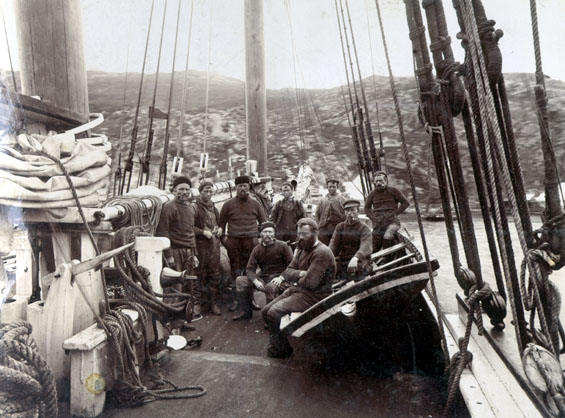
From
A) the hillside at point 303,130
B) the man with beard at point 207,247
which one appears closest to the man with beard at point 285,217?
the man with beard at point 207,247

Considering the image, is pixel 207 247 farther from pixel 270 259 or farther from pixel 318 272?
pixel 318 272

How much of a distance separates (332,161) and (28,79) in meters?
26.1

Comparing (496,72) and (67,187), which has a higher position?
(496,72)

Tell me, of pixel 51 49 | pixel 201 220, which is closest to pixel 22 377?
pixel 51 49

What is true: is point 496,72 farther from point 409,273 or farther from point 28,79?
point 28,79

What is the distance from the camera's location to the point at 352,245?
474 centimetres

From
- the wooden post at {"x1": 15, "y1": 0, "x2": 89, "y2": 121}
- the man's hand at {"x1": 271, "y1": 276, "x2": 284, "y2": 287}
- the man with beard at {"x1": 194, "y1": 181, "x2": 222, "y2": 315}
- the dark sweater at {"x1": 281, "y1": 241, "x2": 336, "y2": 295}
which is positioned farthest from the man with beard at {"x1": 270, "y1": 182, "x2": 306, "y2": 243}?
the wooden post at {"x1": 15, "y1": 0, "x2": 89, "y2": 121}

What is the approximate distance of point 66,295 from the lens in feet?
7.66

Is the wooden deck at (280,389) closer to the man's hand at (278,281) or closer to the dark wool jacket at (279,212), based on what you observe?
the man's hand at (278,281)

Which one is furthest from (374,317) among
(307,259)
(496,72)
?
(496,72)

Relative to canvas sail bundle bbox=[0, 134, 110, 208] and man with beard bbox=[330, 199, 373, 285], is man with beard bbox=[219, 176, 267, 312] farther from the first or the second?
canvas sail bundle bbox=[0, 134, 110, 208]

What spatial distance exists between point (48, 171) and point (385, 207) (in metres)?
4.27

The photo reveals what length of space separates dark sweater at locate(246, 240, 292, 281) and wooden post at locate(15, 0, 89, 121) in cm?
211

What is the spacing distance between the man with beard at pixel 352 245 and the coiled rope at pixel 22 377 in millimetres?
2795
